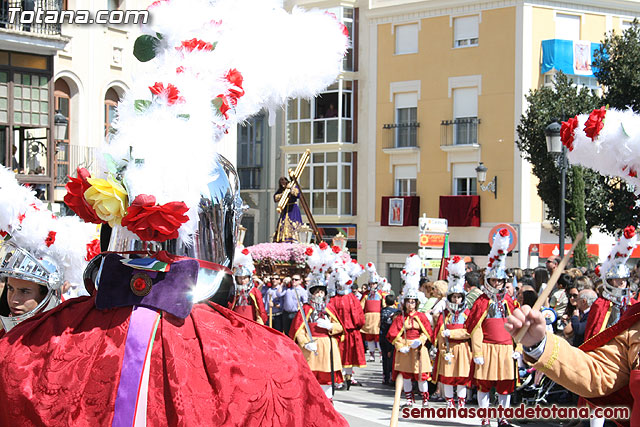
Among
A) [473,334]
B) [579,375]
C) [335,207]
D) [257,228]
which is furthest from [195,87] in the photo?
[257,228]

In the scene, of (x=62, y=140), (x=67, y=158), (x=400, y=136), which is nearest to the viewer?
(x=62, y=140)

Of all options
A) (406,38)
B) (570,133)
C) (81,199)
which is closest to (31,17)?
(81,199)

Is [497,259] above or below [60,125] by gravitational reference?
below

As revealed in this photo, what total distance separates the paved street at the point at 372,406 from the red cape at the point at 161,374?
7.67 meters

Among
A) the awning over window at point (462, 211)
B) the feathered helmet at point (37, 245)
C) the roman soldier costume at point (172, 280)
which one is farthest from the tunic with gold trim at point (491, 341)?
the awning over window at point (462, 211)

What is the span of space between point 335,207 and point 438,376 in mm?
23714

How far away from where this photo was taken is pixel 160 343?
326cm

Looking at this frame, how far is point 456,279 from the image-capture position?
38.5 ft

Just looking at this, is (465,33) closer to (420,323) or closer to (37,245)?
(420,323)

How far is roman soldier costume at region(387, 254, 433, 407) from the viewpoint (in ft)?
40.4

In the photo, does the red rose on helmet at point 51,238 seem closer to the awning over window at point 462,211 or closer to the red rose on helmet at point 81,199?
the red rose on helmet at point 81,199

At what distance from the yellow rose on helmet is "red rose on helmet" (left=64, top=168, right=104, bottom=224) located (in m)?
0.03

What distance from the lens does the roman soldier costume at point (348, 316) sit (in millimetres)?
14141

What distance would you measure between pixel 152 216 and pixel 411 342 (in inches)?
375
